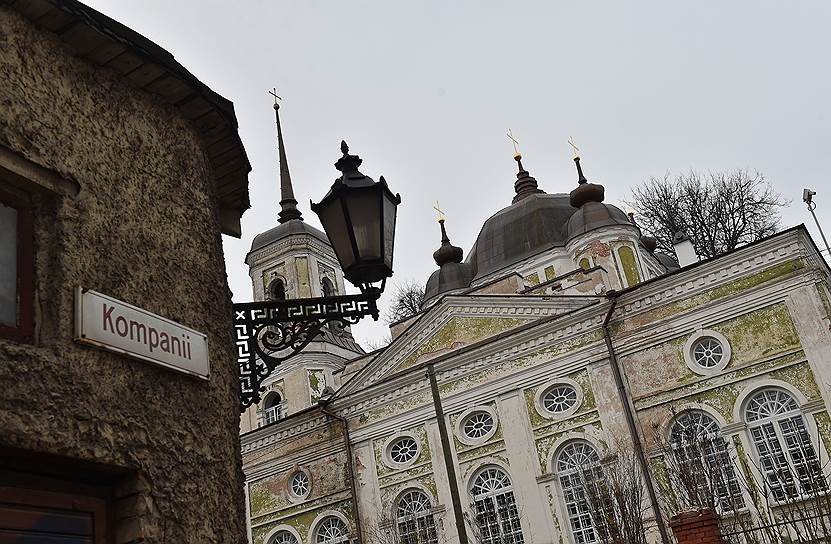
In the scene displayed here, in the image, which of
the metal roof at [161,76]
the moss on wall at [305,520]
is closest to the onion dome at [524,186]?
the moss on wall at [305,520]

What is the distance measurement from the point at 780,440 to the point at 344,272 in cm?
1623

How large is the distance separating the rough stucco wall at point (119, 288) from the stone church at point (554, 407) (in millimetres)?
13037

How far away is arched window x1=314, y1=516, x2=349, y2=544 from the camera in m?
23.2

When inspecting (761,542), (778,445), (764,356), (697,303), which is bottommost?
(761,542)

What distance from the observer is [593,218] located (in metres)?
30.2

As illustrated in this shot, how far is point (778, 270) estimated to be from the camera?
18.8 meters

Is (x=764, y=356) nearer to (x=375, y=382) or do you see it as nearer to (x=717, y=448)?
(x=717, y=448)

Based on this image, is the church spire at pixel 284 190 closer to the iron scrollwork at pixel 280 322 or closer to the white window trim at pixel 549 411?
the white window trim at pixel 549 411

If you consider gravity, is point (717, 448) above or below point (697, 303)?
below

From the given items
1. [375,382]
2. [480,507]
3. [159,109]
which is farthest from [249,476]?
[159,109]

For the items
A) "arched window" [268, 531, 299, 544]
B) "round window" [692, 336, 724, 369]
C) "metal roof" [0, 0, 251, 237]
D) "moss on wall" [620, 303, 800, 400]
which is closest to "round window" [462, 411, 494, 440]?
"moss on wall" [620, 303, 800, 400]

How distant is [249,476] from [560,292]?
1136cm

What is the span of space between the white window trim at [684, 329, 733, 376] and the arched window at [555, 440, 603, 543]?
319 centimetres

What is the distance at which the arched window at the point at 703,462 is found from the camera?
16.0 m
